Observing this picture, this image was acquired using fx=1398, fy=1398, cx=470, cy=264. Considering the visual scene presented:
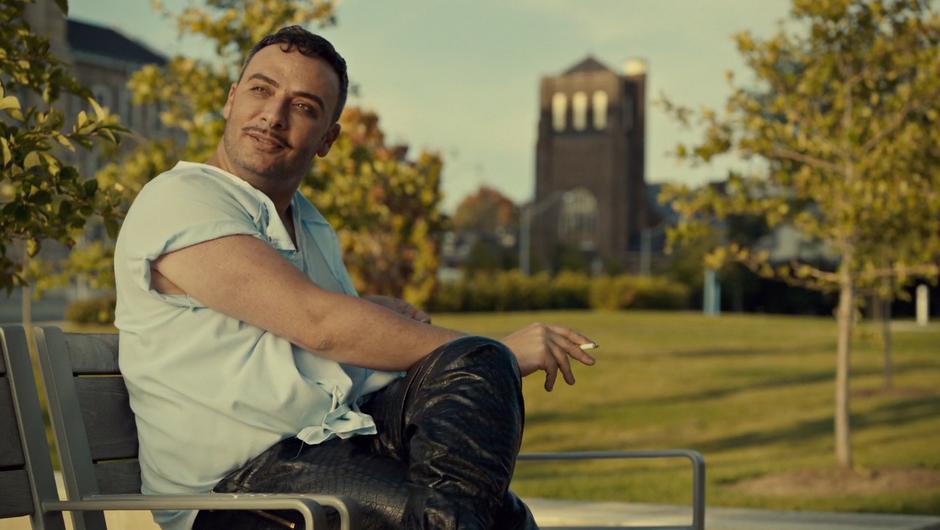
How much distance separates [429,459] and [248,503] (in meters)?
0.32

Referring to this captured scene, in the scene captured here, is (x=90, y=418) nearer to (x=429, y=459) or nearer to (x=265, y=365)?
(x=265, y=365)

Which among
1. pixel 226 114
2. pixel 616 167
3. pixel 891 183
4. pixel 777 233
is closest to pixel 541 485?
pixel 891 183

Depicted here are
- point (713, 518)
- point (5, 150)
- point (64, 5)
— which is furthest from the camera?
point (713, 518)

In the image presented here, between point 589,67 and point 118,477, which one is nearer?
point 118,477

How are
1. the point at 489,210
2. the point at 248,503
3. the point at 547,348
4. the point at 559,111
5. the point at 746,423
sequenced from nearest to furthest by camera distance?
the point at 248,503, the point at 547,348, the point at 746,423, the point at 489,210, the point at 559,111

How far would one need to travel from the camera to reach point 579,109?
9650cm

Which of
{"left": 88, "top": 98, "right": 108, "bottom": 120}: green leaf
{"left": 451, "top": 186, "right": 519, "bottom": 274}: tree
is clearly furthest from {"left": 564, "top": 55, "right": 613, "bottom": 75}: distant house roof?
{"left": 88, "top": 98, "right": 108, "bottom": 120}: green leaf

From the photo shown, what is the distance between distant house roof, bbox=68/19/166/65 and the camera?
5759 centimetres

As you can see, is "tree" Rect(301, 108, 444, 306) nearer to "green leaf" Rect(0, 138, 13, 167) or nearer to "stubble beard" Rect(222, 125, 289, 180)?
"green leaf" Rect(0, 138, 13, 167)

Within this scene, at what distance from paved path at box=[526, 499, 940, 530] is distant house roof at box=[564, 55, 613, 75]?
303 feet

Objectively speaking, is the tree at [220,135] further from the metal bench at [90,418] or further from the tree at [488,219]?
the tree at [488,219]

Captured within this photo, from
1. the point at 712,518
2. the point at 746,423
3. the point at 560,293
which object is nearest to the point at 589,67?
the point at 560,293

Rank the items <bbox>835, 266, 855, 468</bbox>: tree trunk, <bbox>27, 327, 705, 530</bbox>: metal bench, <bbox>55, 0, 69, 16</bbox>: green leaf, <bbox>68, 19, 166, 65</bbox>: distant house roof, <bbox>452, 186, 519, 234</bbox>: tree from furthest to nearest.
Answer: <bbox>452, 186, 519, 234</bbox>: tree, <bbox>68, 19, 166, 65</bbox>: distant house roof, <bbox>835, 266, 855, 468</bbox>: tree trunk, <bbox>55, 0, 69, 16</bbox>: green leaf, <bbox>27, 327, 705, 530</bbox>: metal bench

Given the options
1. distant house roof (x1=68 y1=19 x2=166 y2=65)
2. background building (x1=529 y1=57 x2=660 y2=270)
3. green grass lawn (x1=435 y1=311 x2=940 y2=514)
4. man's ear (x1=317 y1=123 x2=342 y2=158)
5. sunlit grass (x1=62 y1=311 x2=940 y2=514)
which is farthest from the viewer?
background building (x1=529 y1=57 x2=660 y2=270)
